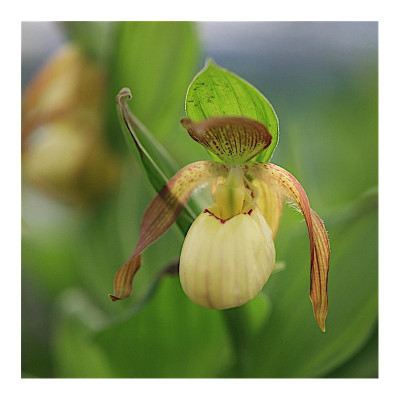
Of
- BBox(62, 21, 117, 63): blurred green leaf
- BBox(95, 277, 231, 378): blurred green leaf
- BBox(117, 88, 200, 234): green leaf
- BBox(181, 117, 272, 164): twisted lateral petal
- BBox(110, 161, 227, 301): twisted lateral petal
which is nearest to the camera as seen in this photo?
BBox(181, 117, 272, 164): twisted lateral petal

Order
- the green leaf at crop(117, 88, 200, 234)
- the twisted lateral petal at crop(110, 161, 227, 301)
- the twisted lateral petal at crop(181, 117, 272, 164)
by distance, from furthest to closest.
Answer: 1. the twisted lateral petal at crop(110, 161, 227, 301)
2. the green leaf at crop(117, 88, 200, 234)
3. the twisted lateral petal at crop(181, 117, 272, 164)

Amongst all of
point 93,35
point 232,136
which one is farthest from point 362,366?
point 93,35

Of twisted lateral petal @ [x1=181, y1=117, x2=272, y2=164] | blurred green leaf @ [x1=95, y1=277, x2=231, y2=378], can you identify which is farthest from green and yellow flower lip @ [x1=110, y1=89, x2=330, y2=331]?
blurred green leaf @ [x1=95, y1=277, x2=231, y2=378]

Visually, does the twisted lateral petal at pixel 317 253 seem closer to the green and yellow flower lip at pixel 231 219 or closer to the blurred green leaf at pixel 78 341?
the green and yellow flower lip at pixel 231 219

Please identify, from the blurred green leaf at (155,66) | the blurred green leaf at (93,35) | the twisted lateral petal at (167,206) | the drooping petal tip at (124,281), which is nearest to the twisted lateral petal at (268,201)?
the twisted lateral petal at (167,206)

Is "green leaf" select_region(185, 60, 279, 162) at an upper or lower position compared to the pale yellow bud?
upper

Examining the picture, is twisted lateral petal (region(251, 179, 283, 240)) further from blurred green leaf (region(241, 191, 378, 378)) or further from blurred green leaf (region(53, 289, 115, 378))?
blurred green leaf (region(53, 289, 115, 378))

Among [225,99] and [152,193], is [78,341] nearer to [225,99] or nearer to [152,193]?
[152,193]
